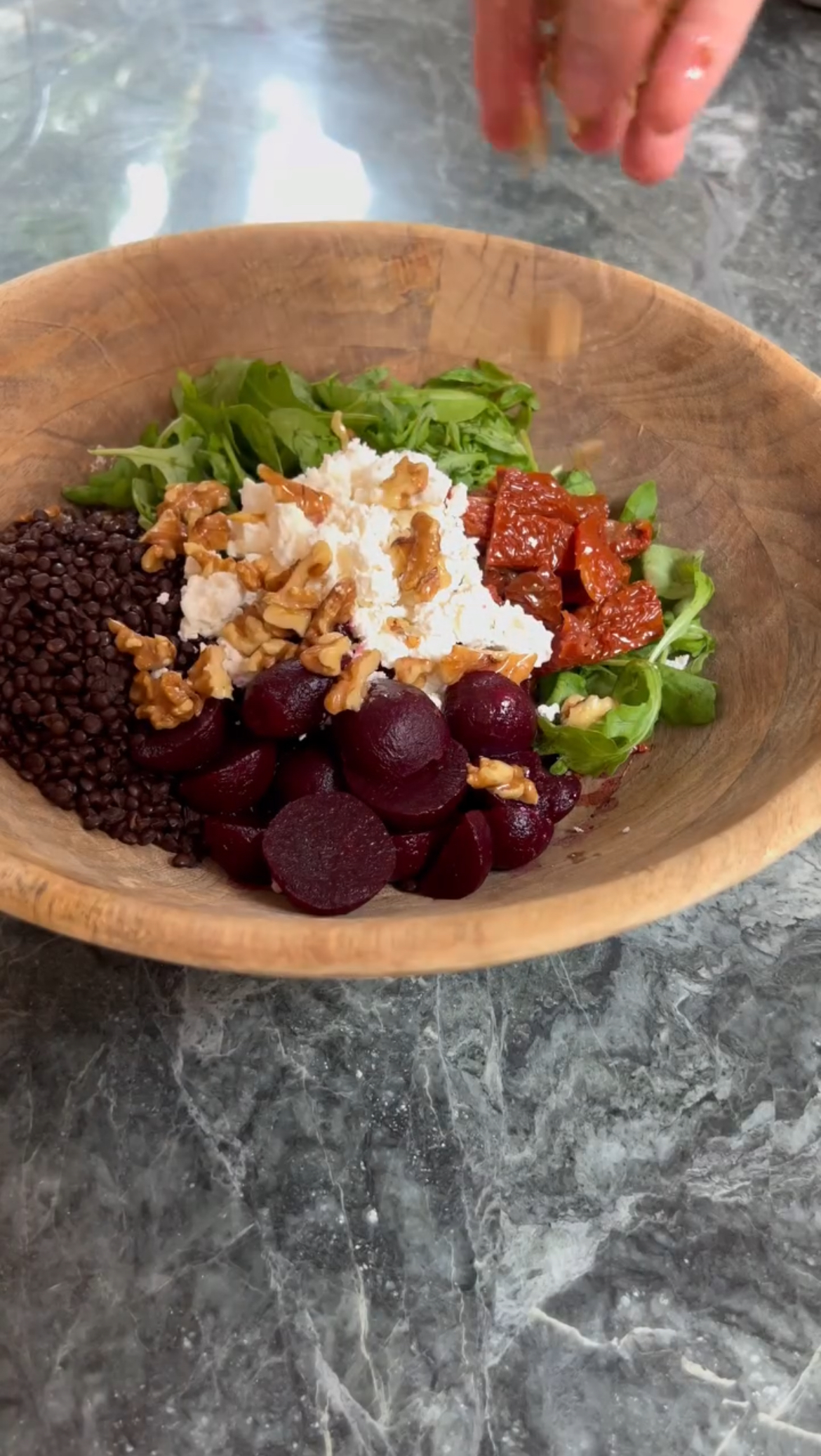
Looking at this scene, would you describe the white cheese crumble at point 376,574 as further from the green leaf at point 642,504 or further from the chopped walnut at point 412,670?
the green leaf at point 642,504

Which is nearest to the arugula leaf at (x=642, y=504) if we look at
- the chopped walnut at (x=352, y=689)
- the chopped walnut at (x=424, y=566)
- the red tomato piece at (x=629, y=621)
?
the red tomato piece at (x=629, y=621)

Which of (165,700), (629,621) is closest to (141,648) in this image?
(165,700)

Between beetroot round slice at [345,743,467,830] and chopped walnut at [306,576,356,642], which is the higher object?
chopped walnut at [306,576,356,642]

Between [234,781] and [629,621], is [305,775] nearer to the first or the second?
[234,781]

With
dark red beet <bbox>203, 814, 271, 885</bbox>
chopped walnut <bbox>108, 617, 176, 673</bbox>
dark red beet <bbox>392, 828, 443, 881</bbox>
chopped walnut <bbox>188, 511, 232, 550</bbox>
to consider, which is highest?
chopped walnut <bbox>188, 511, 232, 550</bbox>

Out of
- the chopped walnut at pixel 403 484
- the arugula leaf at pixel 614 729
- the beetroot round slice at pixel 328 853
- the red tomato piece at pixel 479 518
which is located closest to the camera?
the beetroot round slice at pixel 328 853

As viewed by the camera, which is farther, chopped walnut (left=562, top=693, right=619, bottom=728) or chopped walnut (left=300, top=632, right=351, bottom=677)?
chopped walnut (left=562, top=693, right=619, bottom=728)

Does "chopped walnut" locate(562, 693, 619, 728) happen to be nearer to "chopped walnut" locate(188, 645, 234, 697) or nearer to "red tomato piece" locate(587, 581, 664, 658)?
"red tomato piece" locate(587, 581, 664, 658)

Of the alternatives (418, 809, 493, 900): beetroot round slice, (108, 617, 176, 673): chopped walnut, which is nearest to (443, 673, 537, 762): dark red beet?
(418, 809, 493, 900): beetroot round slice
